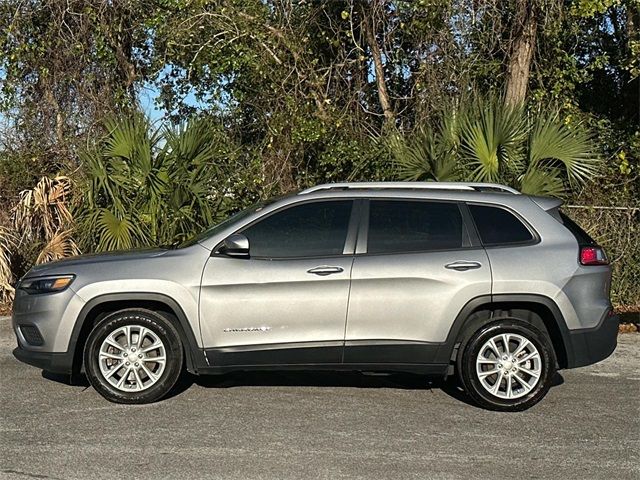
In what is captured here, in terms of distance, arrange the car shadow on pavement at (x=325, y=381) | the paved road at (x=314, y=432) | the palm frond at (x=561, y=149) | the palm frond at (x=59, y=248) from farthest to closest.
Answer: the palm frond at (x=59, y=248)
the palm frond at (x=561, y=149)
the car shadow on pavement at (x=325, y=381)
the paved road at (x=314, y=432)

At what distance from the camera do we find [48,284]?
6934 millimetres

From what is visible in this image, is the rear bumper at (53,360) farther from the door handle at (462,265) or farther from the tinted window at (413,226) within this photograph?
the door handle at (462,265)

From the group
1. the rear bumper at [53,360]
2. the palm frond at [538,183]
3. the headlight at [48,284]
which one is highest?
the palm frond at [538,183]

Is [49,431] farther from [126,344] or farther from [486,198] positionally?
[486,198]

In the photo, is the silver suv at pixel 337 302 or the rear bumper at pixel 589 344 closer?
the silver suv at pixel 337 302

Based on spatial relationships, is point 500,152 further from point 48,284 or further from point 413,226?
point 48,284

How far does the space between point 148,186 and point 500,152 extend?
4.65 meters

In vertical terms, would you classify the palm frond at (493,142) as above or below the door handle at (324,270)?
above

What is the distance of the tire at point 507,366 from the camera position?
22.6ft

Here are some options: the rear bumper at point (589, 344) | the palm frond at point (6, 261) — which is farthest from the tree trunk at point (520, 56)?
the palm frond at point (6, 261)

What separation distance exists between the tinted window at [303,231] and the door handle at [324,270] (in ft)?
0.45

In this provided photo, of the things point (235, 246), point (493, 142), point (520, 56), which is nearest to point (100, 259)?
point (235, 246)

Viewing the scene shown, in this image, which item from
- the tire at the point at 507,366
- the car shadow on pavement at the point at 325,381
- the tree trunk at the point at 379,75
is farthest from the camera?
the tree trunk at the point at 379,75

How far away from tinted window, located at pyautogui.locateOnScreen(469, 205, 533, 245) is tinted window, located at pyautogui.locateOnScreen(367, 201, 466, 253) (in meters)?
0.16
